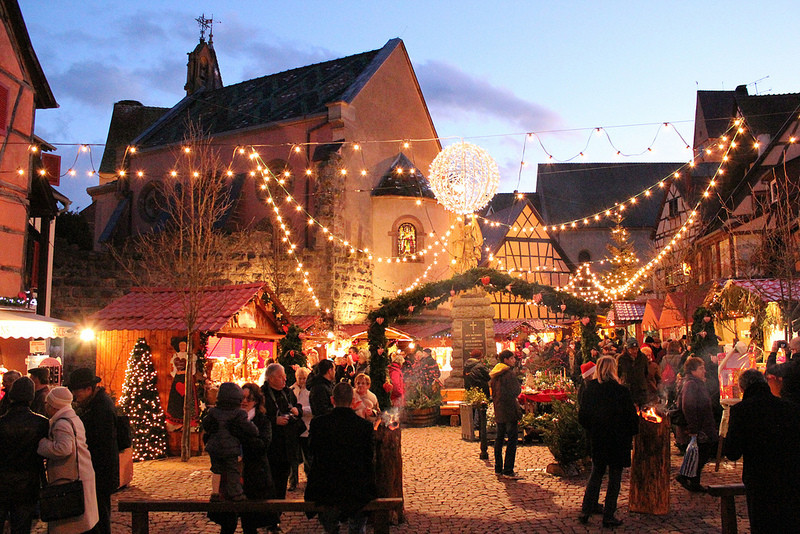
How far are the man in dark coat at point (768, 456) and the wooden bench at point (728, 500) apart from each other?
8 centimetres

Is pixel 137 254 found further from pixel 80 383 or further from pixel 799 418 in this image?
pixel 799 418

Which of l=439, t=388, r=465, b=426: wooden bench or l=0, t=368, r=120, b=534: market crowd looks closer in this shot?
l=0, t=368, r=120, b=534: market crowd

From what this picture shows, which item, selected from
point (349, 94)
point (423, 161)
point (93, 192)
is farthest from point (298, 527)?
point (93, 192)

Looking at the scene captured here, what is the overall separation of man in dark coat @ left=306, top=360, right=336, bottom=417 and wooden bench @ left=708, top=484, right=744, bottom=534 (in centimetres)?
374

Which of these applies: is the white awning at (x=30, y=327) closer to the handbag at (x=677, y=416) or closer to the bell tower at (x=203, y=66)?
the handbag at (x=677, y=416)

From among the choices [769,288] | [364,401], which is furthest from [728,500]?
[769,288]

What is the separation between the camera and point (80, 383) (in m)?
5.84

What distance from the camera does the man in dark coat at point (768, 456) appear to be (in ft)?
14.9

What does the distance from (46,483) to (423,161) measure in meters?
24.5

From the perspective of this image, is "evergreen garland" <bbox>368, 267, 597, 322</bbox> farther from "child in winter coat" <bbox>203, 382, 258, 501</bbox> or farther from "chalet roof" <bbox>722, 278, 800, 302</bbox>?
"child in winter coat" <bbox>203, 382, 258, 501</bbox>

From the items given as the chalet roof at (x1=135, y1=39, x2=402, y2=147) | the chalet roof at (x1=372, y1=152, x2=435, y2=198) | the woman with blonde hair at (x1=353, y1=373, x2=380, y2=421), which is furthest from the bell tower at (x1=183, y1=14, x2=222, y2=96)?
the woman with blonde hair at (x1=353, y1=373, x2=380, y2=421)

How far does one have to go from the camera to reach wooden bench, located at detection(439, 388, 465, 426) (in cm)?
1513

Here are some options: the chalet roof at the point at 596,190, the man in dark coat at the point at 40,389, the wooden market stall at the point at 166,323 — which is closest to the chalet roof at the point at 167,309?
the wooden market stall at the point at 166,323

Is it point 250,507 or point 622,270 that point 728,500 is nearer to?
point 250,507
